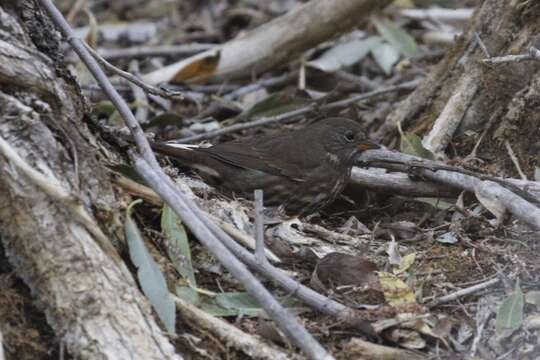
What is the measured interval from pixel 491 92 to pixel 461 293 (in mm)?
1929

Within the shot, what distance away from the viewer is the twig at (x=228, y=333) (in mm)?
3674

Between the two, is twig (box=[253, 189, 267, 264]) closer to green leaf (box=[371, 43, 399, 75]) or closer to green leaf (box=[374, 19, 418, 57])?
green leaf (box=[371, 43, 399, 75])

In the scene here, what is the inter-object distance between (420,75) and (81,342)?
4681 millimetres

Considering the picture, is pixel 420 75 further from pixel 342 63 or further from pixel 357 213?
pixel 357 213

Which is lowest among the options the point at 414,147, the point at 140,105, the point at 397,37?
the point at 397,37

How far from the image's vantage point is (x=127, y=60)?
325 inches

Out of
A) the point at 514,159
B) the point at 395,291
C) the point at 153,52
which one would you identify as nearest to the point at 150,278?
the point at 395,291

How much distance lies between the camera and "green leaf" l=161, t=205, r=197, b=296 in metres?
3.97

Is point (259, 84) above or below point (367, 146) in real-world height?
below

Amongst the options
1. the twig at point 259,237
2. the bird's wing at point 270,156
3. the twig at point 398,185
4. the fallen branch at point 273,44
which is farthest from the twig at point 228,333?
the fallen branch at point 273,44

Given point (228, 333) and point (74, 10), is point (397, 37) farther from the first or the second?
point (228, 333)

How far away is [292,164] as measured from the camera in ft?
19.5

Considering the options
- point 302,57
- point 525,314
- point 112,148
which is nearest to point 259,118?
point 302,57

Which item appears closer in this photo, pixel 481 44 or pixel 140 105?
pixel 481 44
